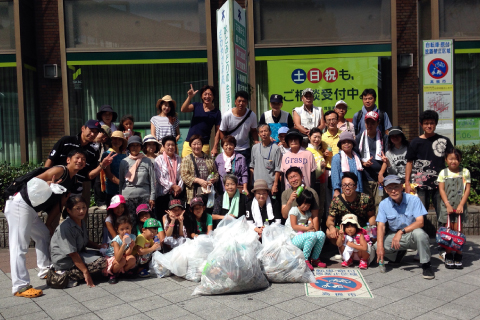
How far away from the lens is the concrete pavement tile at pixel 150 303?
4.43 metres

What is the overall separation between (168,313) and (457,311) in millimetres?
2704

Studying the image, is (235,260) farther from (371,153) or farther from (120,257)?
(371,153)

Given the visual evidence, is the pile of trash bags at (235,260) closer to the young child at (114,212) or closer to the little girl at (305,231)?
the little girl at (305,231)

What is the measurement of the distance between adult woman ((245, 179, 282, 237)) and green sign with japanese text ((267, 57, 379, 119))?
4.48m

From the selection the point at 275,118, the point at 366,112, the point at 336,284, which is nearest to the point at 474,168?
the point at 366,112

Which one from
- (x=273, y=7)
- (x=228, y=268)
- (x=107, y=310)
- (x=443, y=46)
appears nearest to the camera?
(x=107, y=310)

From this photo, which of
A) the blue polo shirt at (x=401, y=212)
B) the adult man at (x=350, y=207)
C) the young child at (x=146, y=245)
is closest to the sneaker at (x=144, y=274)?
→ the young child at (x=146, y=245)

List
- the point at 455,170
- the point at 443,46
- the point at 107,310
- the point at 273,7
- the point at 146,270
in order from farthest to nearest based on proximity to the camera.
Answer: the point at 273,7
the point at 443,46
the point at 455,170
the point at 146,270
the point at 107,310

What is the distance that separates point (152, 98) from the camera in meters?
10.6

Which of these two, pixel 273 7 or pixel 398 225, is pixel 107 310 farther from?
pixel 273 7

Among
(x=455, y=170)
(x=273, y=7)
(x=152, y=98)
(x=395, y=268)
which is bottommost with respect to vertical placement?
(x=395, y=268)

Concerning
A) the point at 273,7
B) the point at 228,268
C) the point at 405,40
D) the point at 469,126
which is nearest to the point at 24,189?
the point at 228,268

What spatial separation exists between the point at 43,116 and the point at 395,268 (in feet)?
28.2

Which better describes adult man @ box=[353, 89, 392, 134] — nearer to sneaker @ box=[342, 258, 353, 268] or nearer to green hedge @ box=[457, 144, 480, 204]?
green hedge @ box=[457, 144, 480, 204]
